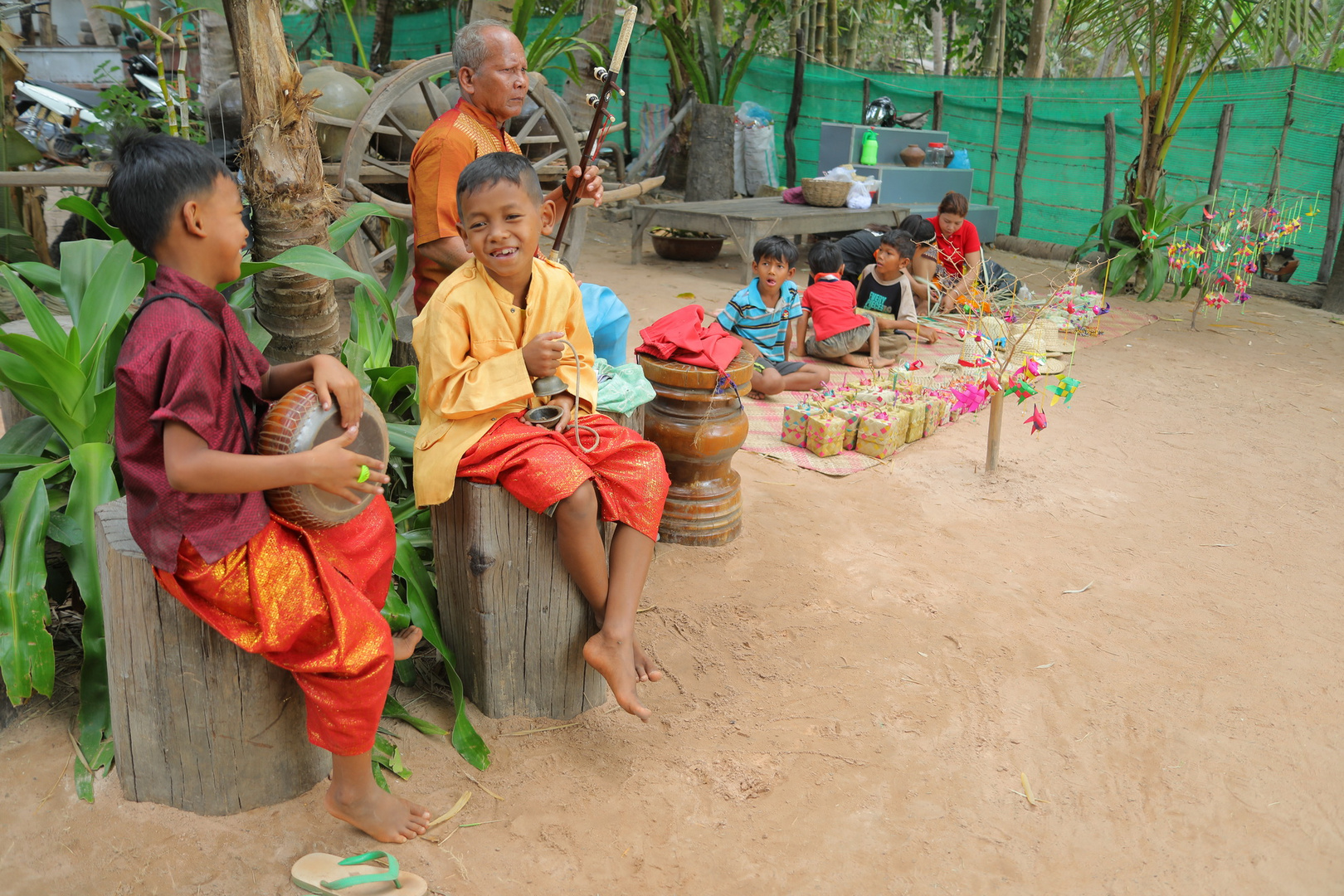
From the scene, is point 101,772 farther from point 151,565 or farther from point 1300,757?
point 1300,757

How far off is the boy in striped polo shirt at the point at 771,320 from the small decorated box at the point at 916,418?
2.84 feet

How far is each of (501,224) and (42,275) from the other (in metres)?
1.32

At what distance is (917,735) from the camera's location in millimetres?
2396

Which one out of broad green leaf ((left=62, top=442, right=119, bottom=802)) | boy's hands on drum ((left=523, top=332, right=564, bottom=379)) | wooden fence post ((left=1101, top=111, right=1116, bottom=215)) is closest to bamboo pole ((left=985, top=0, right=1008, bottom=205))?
wooden fence post ((left=1101, top=111, right=1116, bottom=215))

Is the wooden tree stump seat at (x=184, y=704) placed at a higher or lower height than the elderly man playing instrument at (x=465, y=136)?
lower

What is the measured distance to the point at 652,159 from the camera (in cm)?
1133

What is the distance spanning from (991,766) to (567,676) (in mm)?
1059

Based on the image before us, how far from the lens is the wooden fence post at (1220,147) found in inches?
325

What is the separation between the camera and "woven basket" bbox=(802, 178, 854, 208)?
26.7 feet

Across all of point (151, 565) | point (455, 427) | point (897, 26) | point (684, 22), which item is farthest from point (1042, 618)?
point (897, 26)

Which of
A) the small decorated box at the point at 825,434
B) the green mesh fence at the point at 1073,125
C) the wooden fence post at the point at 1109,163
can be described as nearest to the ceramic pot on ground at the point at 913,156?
the green mesh fence at the point at 1073,125

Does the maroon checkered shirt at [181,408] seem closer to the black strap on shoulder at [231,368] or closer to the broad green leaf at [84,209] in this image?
the black strap on shoulder at [231,368]

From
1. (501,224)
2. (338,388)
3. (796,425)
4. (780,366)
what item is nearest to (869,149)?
(780,366)

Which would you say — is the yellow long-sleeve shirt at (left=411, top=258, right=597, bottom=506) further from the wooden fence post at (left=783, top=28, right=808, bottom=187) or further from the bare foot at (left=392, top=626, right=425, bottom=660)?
the wooden fence post at (left=783, top=28, right=808, bottom=187)
